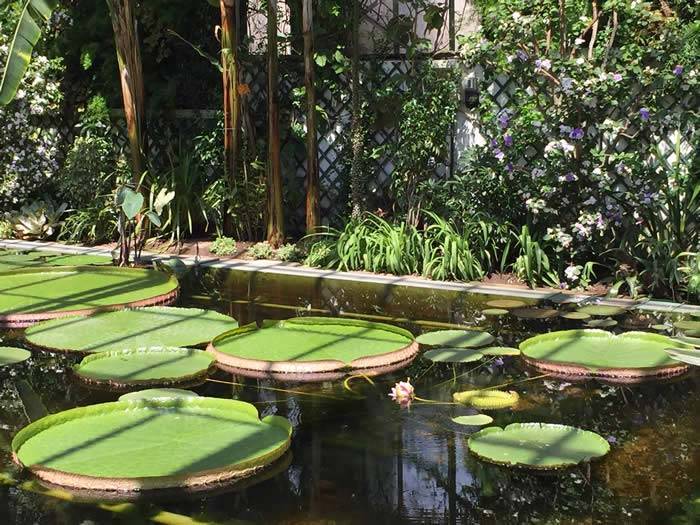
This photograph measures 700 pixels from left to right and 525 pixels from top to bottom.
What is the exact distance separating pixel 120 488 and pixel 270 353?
194 centimetres

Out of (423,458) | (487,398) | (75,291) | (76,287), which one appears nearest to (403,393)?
(487,398)

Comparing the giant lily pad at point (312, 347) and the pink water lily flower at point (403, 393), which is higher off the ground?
the giant lily pad at point (312, 347)

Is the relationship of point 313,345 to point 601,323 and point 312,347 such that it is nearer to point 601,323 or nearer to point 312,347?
point 312,347

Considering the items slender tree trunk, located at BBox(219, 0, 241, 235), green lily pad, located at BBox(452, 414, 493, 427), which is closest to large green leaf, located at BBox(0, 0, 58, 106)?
slender tree trunk, located at BBox(219, 0, 241, 235)

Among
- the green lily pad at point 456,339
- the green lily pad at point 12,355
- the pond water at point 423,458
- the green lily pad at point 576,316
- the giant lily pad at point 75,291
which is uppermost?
the giant lily pad at point 75,291

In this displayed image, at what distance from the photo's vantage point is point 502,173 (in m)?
7.89

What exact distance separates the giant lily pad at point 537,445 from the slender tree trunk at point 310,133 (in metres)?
5.35

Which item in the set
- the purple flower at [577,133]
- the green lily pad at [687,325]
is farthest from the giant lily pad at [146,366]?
the purple flower at [577,133]

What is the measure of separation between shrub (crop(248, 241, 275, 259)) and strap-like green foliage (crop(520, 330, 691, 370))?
4014 mm

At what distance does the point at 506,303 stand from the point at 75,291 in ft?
11.1

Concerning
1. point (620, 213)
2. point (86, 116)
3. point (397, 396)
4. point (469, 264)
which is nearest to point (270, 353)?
point (397, 396)

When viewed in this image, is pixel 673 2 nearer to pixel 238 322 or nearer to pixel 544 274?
pixel 544 274

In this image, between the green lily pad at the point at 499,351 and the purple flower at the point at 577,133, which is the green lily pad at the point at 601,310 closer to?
the green lily pad at the point at 499,351

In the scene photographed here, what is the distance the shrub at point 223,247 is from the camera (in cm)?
Answer: 943
